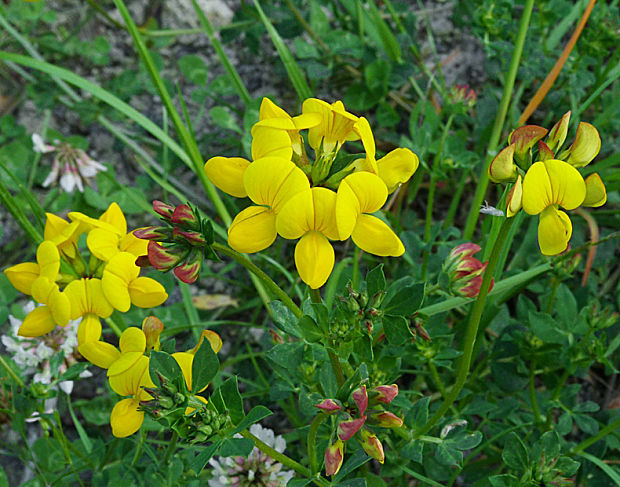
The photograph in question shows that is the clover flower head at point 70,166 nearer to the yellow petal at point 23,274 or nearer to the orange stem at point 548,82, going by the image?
the yellow petal at point 23,274

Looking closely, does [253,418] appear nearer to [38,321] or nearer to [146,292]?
[146,292]

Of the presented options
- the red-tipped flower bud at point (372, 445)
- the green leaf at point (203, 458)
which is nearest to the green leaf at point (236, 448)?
the green leaf at point (203, 458)

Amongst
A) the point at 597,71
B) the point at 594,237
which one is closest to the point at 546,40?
the point at 597,71

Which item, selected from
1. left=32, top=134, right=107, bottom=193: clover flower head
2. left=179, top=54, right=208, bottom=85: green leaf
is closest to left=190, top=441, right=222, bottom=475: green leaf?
left=32, top=134, right=107, bottom=193: clover flower head

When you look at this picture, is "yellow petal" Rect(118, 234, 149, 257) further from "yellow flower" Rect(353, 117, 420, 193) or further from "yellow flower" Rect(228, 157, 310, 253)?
"yellow flower" Rect(353, 117, 420, 193)

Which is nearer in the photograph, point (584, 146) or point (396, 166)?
point (584, 146)

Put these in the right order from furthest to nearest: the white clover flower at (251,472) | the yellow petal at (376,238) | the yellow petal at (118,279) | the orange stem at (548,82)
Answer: the orange stem at (548,82), the white clover flower at (251,472), the yellow petal at (118,279), the yellow petal at (376,238)

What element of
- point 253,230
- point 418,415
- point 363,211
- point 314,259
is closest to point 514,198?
point 363,211
